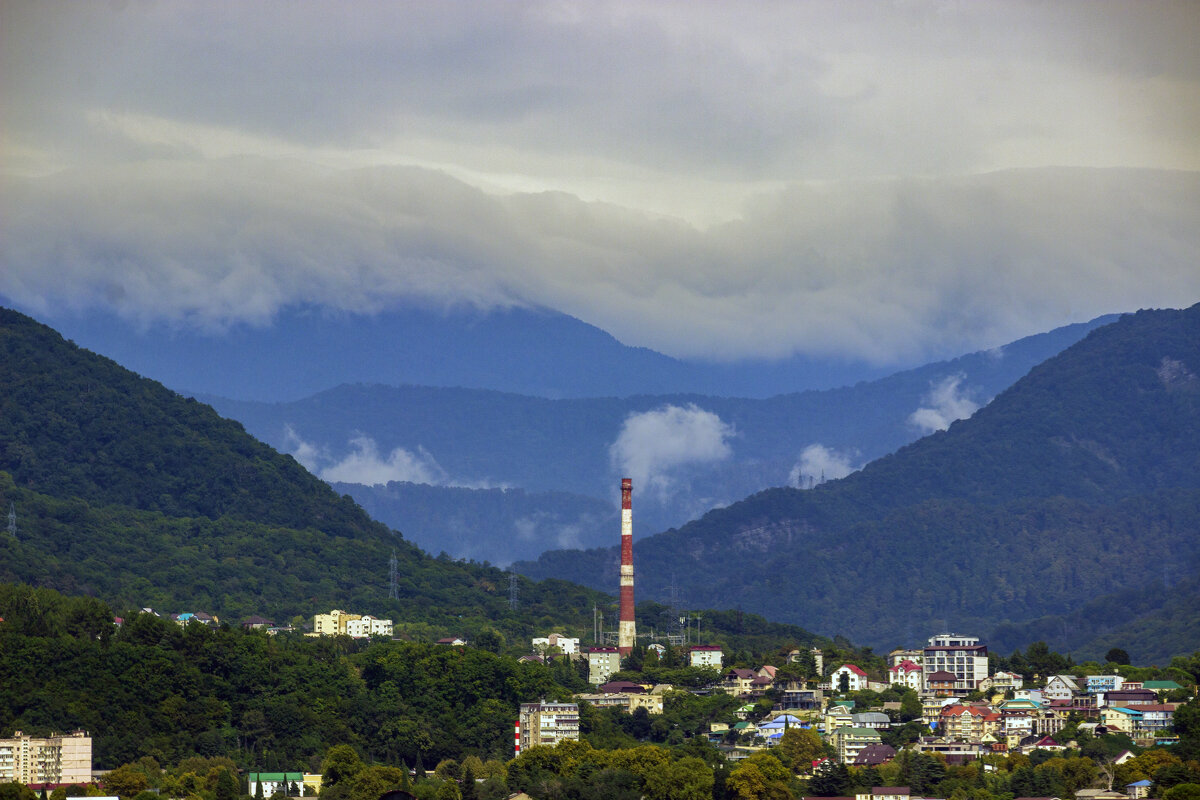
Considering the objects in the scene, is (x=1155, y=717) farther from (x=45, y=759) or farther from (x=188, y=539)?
(x=188, y=539)

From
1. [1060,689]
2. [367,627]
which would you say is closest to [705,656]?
[367,627]

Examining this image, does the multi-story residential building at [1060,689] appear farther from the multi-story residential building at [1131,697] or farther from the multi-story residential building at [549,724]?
the multi-story residential building at [549,724]

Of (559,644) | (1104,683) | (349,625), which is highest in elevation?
(349,625)

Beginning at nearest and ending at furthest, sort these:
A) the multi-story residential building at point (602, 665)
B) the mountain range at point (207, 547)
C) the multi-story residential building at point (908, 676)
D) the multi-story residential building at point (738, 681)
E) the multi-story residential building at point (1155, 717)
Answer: the multi-story residential building at point (1155, 717)
the multi-story residential building at point (908, 676)
the multi-story residential building at point (738, 681)
the multi-story residential building at point (602, 665)
the mountain range at point (207, 547)

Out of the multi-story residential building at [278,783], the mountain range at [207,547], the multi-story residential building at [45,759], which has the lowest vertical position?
the multi-story residential building at [278,783]

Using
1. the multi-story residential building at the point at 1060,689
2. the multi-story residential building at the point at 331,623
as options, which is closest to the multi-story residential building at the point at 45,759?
the multi-story residential building at the point at 1060,689
